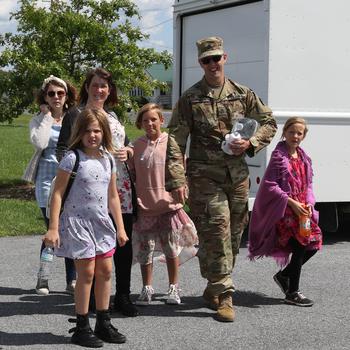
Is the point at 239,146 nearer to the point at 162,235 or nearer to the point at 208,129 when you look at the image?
the point at 208,129

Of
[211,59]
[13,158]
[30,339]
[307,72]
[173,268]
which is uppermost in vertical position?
[307,72]

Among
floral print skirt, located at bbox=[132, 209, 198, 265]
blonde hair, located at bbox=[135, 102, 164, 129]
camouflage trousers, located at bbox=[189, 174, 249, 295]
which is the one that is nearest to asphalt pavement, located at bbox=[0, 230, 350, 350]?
camouflage trousers, located at bbox=[189, 174, 249, 295]

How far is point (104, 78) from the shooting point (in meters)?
5.92

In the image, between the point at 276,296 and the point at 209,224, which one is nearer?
the point at 209,224

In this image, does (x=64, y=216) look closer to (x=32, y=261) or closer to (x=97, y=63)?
(x=32, y=261)

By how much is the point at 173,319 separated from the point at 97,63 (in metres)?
7.71

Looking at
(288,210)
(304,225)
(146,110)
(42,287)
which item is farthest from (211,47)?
(42,287)

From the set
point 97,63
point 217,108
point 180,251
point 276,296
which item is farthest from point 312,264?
point 97,63

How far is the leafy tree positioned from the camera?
1238cm

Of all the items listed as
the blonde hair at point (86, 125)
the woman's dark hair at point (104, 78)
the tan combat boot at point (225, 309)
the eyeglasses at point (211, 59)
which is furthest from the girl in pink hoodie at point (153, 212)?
Answer: the blonde hair at point (86, 125)

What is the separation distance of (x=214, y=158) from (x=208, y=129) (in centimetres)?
22

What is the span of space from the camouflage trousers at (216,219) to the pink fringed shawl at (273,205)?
38 cm

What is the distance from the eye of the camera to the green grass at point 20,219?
9.33 meters

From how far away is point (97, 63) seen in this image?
12820mm
